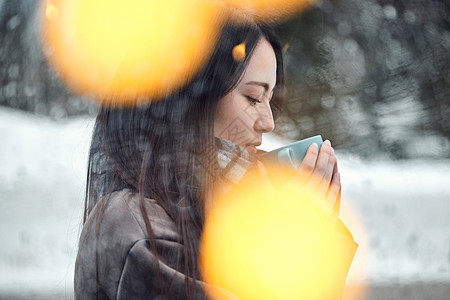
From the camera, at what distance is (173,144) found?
0.46 metres

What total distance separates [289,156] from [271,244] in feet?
0.25

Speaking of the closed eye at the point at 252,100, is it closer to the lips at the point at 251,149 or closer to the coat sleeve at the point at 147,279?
the lips at the point at 251,149

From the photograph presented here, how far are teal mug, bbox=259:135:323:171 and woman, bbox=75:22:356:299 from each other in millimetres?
10

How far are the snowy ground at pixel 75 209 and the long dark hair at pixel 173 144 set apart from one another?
2.47 feet

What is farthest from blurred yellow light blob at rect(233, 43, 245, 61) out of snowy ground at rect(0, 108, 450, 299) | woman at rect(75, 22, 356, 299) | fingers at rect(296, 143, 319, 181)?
snowy ground at rect(0, 108, 450, 299)

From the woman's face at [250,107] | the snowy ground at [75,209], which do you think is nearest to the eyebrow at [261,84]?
the woman's face at [250,107]

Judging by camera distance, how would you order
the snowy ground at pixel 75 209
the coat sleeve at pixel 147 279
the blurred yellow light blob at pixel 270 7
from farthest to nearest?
the snowy ground at pixel 75 209 → the blurred yellow light blob at pixel 270 7 → the coat sleeve at pixel 147 279

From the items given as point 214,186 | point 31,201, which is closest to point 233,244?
point 214,186

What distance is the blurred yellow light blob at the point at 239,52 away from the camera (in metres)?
0.48

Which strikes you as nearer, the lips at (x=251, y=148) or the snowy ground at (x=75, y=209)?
the lips at (x=251, y=148)

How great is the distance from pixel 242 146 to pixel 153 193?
0.30 feet

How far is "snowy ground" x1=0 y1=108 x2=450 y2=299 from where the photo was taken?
1.22 m

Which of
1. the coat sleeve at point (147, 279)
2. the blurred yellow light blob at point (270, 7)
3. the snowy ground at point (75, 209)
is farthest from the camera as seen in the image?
the snowy ground at point (75, 209)

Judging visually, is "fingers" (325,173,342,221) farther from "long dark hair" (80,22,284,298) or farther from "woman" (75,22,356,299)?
"long dark hair" (80,22,284,298)
